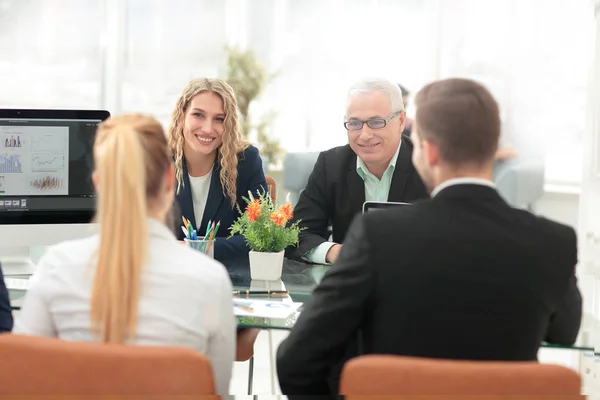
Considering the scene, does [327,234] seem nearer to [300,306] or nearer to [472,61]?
[300,306]

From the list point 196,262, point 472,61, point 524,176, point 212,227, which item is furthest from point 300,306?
point 472,61

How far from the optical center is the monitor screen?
282 cm

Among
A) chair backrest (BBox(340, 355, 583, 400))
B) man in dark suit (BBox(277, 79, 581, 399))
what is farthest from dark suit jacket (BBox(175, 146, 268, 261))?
chair backrest (BBox(340, 355, 583, 400))

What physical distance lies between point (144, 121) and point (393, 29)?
6592mm

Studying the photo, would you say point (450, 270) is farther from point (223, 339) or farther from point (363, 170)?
point (363, 170)

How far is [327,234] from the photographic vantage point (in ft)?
10.1

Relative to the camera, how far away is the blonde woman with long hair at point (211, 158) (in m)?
3.14

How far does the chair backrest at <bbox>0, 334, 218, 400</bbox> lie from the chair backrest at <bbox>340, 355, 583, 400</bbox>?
28 cm

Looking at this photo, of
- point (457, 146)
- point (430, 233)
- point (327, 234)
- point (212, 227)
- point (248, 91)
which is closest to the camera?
point (430, 233)

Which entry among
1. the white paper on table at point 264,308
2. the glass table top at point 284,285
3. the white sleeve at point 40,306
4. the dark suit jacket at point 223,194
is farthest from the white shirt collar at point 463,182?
the dark suit jacket at point 223,194

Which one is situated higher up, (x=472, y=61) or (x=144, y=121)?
(x=472, y=61)

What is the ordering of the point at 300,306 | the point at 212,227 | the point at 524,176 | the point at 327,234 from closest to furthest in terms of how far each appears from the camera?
1. the point at 300,306
2. the point at 212,227
3. the point at 327,234
4. the point at 524,176

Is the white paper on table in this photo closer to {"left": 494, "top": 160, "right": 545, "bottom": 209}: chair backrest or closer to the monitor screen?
the monitor screen

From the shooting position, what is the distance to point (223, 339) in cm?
164
